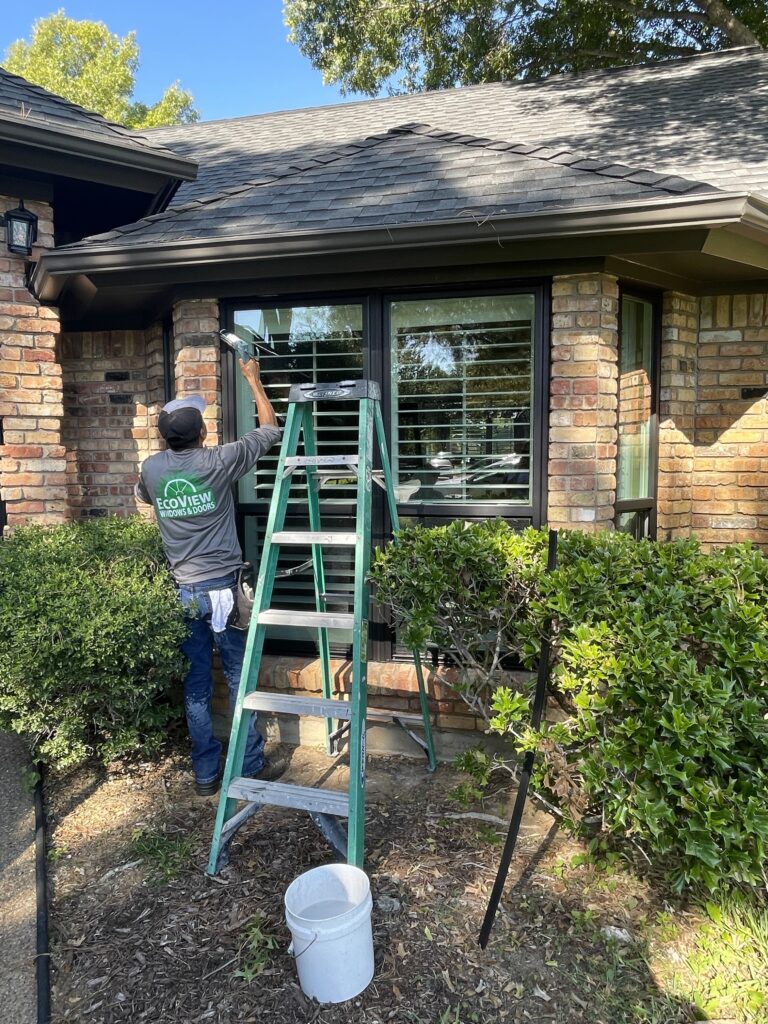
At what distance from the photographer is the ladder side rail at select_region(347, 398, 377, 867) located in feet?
8.71

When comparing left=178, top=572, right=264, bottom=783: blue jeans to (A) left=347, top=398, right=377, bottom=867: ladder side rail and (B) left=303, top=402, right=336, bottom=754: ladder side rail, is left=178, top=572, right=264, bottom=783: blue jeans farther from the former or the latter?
(A) left=347, top=398, right=377, bottom=867: ladder side rail

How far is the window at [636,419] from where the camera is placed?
4129mm

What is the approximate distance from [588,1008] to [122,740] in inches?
92.1

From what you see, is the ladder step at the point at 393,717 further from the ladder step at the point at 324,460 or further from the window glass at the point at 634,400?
the window glass at the point at 634,400

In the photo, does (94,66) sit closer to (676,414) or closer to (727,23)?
(727,23)

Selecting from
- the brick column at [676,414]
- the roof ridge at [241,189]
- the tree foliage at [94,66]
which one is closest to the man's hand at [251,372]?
the roof ridge at [241,189]

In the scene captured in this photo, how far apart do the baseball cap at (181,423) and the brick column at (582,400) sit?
72.3 inches

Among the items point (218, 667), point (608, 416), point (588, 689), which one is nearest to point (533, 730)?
point (588, 689)

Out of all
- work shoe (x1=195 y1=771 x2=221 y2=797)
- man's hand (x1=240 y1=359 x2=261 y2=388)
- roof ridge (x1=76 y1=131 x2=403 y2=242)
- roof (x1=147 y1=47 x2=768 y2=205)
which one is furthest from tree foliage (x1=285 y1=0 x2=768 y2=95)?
work shoe (x1=195 y1=771 x2=221 y2=797)

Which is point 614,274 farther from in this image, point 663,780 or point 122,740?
point 122,740

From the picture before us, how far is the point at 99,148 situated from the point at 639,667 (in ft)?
13.8

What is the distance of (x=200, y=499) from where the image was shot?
134 inches

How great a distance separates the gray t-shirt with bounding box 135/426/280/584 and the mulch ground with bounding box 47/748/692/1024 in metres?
1.19

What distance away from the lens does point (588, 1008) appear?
2186 mm
